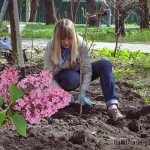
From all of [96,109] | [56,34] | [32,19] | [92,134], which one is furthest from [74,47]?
[32,19]

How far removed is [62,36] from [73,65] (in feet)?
1.43

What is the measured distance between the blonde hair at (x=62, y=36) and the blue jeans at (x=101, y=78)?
183mm

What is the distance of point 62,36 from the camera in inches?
198

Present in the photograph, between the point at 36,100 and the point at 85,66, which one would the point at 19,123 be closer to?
the point at 36,100

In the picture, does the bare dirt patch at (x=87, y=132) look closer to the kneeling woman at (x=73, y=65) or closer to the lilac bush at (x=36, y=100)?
the kneeling woman at (x=73, y=65)

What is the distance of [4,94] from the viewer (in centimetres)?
285

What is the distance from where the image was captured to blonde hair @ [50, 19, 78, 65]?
4949mm

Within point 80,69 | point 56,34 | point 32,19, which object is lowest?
point 32,19

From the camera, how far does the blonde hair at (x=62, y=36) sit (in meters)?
4.95

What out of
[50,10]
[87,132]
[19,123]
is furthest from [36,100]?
[50,10]

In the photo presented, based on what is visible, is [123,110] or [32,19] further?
[32,19]

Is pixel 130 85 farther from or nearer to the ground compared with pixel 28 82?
nearer to the ground

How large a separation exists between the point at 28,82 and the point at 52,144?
1.05m

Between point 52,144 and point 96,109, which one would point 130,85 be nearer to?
point 96,109
